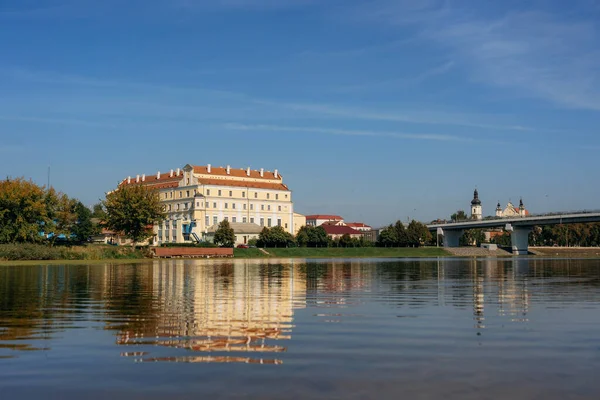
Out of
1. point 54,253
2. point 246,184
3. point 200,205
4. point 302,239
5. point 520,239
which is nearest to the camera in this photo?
point 54,253

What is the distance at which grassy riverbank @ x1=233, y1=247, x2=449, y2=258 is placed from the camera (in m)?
128

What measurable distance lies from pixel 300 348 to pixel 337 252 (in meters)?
121

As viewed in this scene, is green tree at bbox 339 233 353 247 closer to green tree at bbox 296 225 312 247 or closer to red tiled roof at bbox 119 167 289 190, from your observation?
green tree at bbox 296 225 312 247

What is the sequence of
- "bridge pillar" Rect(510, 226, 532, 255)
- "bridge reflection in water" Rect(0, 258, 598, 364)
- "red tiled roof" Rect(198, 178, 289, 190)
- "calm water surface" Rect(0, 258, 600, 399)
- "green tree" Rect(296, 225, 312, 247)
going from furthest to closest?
1. "red tiled roof" Rect(198, 178, 289, 190)
2. "bridge pillar" Rect(510, 226, 532, 255)
3. "green tree" Rect(296, 225, 312, 247)
4. "bridge reflection in water" Rect(0, 258, 598, 364)
5. "calm water surface" Rect(0, 258, 600, 399)

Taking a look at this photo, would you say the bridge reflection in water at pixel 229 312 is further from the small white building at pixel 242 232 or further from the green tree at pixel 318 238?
the small white building at pixel 242 232

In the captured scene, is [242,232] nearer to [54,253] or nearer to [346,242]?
[346,242]

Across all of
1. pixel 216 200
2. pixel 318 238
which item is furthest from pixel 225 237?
pixel 216 200

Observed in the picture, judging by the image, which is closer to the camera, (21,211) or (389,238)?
(21,211)

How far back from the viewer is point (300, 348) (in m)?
14.8

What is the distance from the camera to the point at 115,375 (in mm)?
12039

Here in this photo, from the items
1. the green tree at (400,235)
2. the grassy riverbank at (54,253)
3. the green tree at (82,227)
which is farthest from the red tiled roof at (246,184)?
the grassy riverbank at (54,253)

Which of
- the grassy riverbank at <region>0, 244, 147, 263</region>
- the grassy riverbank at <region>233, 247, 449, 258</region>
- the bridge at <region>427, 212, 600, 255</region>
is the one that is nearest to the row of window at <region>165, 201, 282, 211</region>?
the grassy riverbank at <region>233, 247, 449, 258</region>

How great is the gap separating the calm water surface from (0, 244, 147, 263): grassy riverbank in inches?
2251

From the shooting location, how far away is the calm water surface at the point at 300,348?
11.1 m
